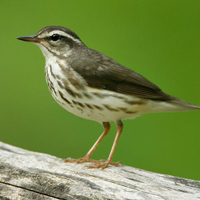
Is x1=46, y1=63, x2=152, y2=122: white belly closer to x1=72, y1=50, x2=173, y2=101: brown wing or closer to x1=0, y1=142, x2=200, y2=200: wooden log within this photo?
x1=72, y1=50, x2=173, y2=101: brown wing

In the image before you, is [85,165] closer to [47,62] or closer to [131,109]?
[131,109]

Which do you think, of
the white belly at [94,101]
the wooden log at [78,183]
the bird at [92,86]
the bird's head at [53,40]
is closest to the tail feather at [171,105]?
the bird at [92,86]

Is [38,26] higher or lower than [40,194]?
higher

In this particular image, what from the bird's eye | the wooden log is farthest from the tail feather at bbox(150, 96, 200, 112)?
the bird's eye

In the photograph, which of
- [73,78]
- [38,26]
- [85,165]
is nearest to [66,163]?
[85,165]

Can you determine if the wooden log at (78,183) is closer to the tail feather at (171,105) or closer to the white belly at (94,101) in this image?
the white belly at (94,101)

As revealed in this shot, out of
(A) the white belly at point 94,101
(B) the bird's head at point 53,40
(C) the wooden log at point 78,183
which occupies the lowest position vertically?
(C) the wooden log at point 78,183

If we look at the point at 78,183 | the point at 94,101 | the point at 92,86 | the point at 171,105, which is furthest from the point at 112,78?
the point at 78,183
